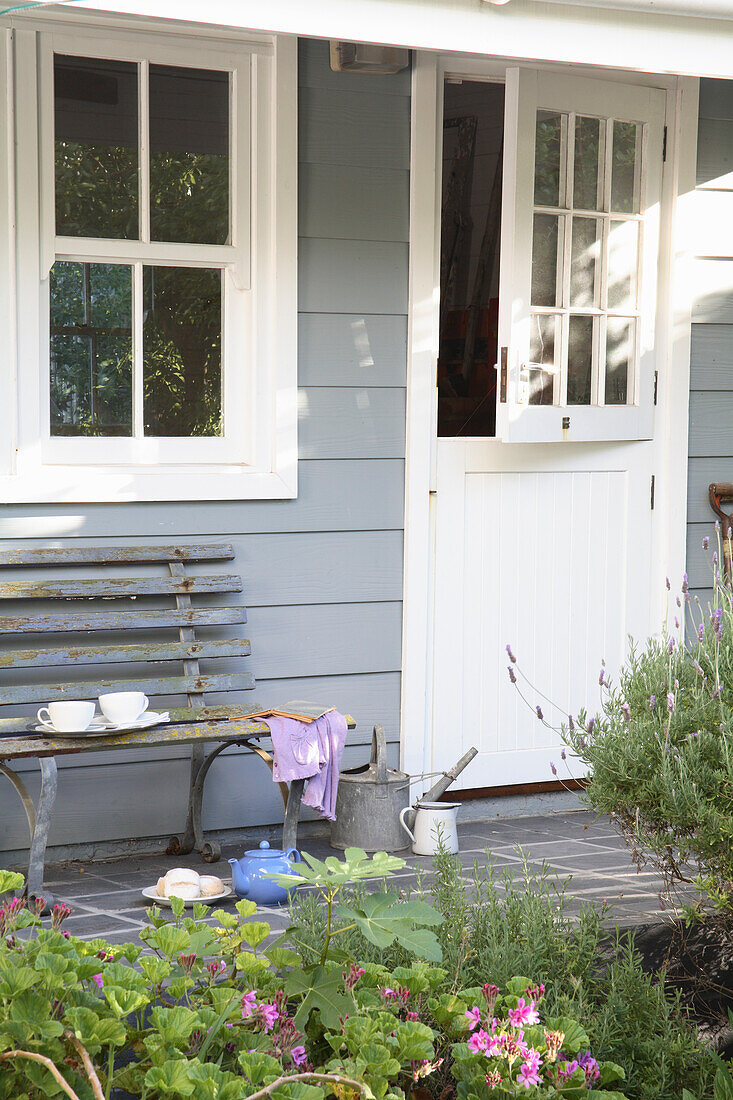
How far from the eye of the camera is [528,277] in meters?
3.92

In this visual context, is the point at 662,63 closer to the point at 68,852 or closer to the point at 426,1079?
the point at 426,1079

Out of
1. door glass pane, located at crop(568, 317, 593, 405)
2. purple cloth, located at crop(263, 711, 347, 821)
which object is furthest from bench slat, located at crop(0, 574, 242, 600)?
door glass pane, located at crop(568, 317, 593, 405)

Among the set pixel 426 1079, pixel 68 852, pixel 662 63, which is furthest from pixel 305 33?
pixel 68 852

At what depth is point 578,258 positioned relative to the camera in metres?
4.12

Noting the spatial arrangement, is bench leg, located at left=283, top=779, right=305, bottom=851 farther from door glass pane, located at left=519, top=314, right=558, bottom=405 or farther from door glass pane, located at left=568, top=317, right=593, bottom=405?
door glass pane, located at left=568, top=317, right=593, bottom=405

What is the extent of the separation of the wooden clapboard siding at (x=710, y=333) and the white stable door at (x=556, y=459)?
214 mm

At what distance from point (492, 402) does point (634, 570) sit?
106cm

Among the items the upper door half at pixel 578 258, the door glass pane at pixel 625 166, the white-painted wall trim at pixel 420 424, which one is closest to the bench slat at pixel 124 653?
the white-painted wall trim at pixel 420 424

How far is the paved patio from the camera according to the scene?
3.01m

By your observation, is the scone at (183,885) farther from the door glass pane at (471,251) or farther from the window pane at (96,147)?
the door glass pane at (471,251)

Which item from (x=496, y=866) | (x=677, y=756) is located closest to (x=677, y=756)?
(x=677, y=756)

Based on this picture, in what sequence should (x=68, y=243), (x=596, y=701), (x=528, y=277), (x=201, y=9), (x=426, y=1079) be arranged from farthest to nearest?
1. (x=596, y=701)
2. (x=528, y=277)
3. (x=68, y=243)
4. (x=201, y=9)
5. (x=426, y=1079)

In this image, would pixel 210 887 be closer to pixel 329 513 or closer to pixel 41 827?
pixel 41 827

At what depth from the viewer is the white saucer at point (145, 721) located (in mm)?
3143
